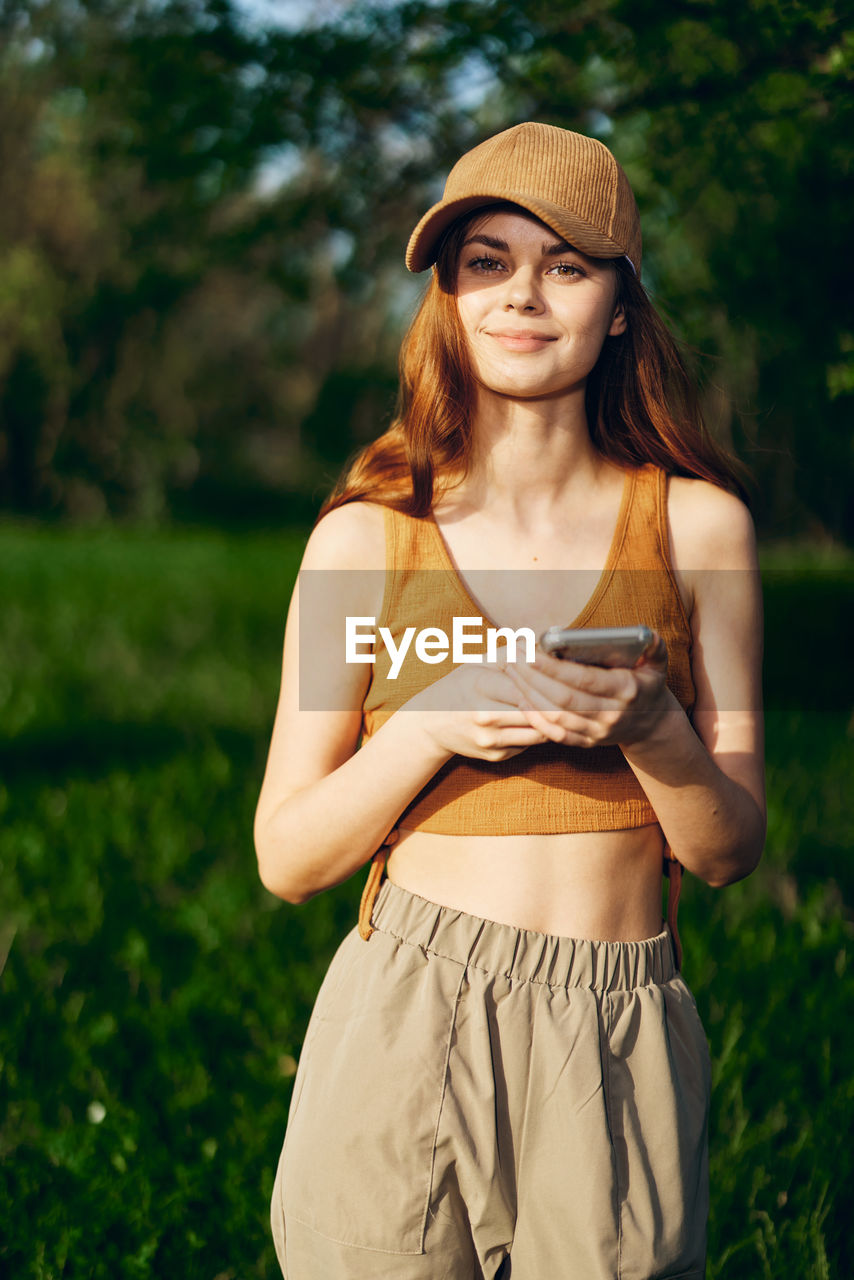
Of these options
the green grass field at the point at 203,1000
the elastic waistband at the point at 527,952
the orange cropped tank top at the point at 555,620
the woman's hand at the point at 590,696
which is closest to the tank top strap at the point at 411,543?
the orange cropped tank top at the point at 555,620

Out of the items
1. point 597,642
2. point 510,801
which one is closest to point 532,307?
point 597,642

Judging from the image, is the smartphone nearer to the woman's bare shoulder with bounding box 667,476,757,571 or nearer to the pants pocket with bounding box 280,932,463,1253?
the woman's bare shoulder with bounding box 667,476,757,571

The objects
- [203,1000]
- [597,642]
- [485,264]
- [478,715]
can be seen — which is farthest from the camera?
[203,1000]

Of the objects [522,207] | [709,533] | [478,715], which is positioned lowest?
[478,715]

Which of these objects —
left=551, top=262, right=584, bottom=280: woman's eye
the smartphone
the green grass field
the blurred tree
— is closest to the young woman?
left=551, top=262, right=584, bottom=280: woman's eye

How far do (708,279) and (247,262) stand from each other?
209 cm

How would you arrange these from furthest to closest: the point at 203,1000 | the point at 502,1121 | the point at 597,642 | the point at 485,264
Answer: the point at 203,1000 < the point at 485,264 < the point at 502,1121 < the point at 597,642

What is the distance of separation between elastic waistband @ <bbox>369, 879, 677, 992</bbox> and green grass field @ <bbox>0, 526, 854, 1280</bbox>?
1.24 metres

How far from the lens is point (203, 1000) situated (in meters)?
3.46

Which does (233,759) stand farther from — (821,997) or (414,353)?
(414,353)

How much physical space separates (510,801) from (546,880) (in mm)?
113

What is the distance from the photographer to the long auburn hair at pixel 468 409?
1669 millimetres

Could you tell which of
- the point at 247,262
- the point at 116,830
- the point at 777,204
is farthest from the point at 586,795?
the point at 247,262

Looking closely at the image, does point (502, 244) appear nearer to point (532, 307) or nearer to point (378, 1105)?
point (532, 307)
